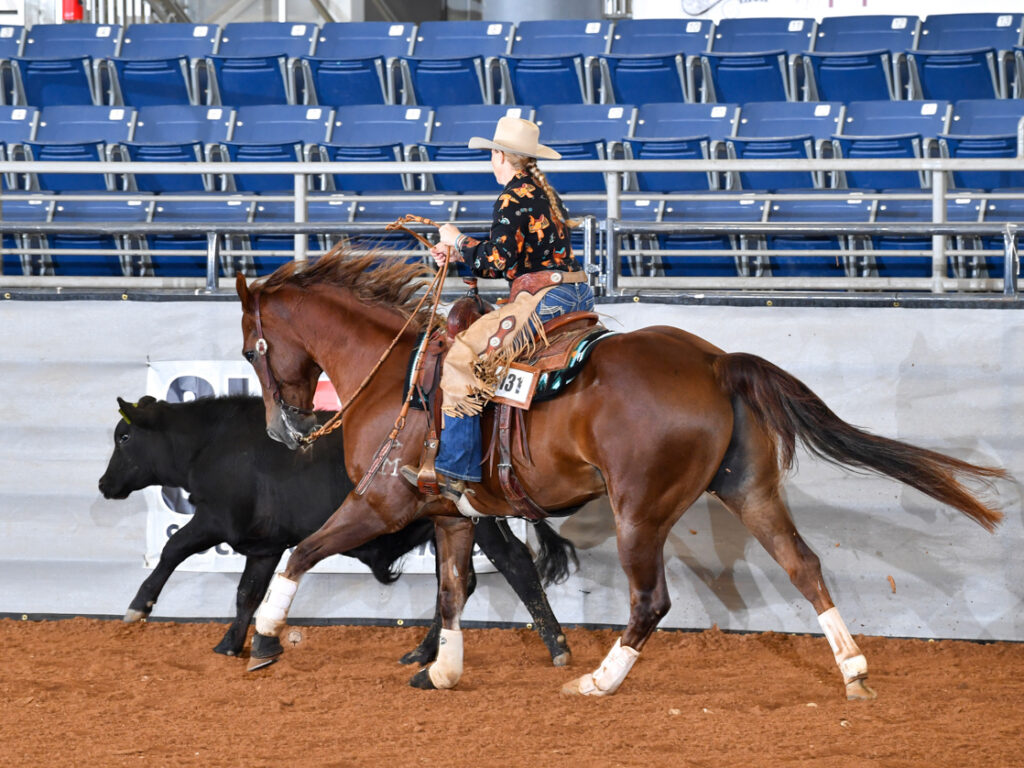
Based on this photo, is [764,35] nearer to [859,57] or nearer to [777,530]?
[859,57]

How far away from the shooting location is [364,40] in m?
12.3

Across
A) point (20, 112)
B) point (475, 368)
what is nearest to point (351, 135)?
point (20, 112)

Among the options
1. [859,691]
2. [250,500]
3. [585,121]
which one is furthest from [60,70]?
[859,691]

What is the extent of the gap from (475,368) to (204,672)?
2086 millimetres

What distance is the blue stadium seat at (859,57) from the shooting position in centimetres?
1063

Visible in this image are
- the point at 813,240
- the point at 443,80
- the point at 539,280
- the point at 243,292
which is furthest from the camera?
the point at 443,80

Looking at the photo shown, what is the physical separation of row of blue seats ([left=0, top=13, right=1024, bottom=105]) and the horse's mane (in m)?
6.41

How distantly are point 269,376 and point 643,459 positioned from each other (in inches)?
69.8

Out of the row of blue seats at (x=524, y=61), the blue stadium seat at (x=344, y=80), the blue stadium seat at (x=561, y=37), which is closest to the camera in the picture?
the row of blue seats at (x=524, y=61)

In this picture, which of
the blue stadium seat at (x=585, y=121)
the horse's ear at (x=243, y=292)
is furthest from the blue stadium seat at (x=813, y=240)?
the horse's ear at (x=243, y=292)

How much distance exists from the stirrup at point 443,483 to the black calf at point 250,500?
96 centimetres

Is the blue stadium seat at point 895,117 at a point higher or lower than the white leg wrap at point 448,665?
higher

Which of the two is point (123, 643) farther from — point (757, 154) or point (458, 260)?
point (757, 154)

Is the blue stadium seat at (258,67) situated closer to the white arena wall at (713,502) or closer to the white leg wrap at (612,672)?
the white arena wall at (713,502)
